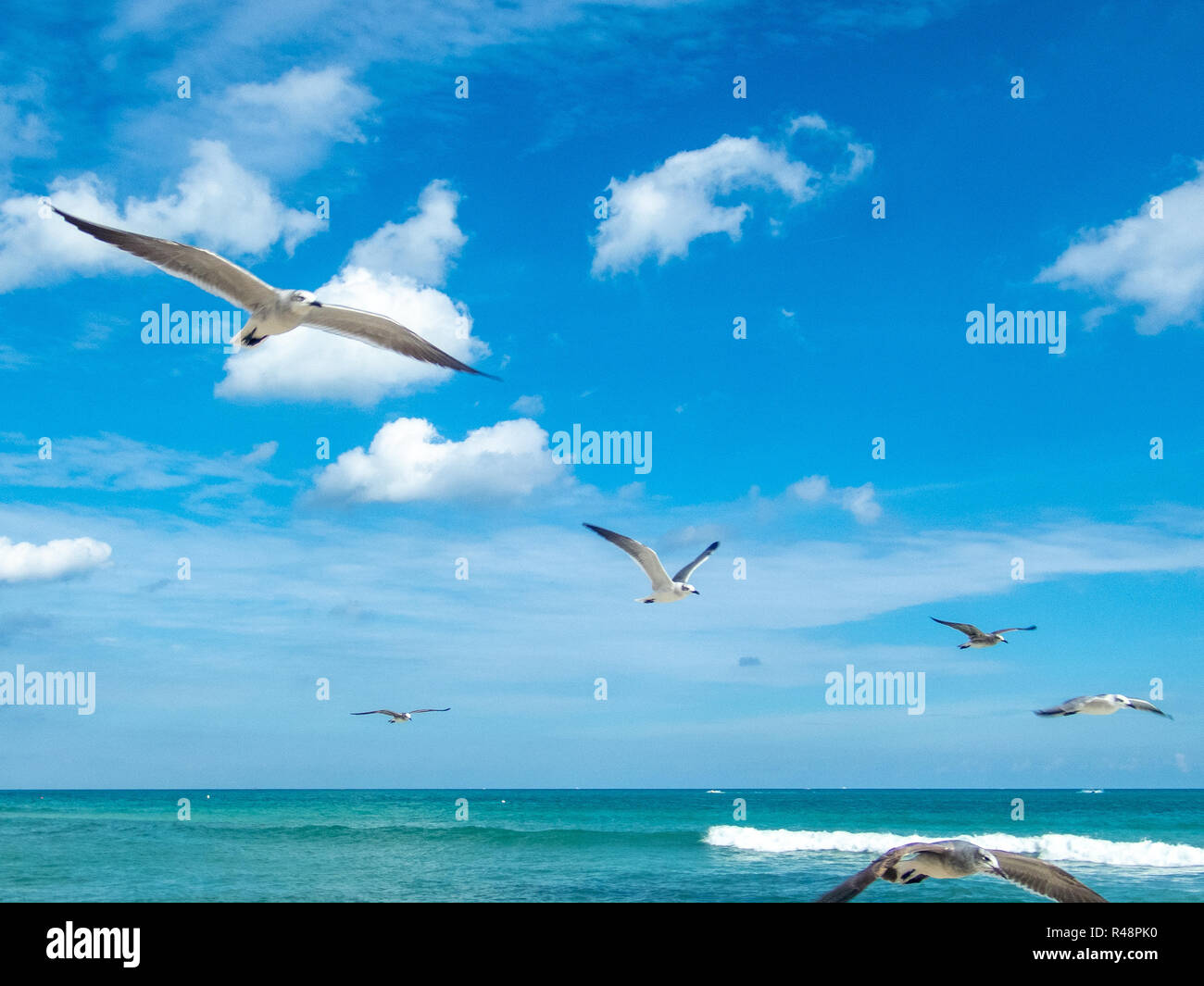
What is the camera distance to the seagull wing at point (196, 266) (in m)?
9.45

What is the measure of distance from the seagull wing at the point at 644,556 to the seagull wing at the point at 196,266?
16.6ft

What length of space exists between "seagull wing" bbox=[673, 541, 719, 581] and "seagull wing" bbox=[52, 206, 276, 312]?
6.71m

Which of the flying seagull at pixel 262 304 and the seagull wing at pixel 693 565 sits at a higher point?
the flying seagull at pixel 262 304

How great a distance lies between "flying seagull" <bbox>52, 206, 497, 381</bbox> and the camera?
31.7 feet

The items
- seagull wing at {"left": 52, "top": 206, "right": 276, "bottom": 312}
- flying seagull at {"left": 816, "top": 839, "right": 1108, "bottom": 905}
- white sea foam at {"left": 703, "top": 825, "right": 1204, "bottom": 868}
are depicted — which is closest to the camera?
flying seagull at {"left": 816, "top": 839, "right": 1108, "bottom": 905}

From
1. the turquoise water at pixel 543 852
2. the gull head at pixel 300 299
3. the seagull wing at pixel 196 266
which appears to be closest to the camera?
the seagull wing at pixel 196 266

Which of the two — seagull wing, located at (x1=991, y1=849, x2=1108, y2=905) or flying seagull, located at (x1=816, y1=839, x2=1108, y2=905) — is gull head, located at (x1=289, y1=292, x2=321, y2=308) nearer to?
flying seagull, located at (x1=816, y1=839, x2=1108, y2=905)

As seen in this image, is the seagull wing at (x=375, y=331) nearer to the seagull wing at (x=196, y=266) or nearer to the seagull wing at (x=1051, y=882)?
the seagull wing at (x=196, y=266)

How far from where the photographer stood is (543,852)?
32375mm

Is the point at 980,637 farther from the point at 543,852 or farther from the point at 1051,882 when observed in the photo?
the point at 543,852

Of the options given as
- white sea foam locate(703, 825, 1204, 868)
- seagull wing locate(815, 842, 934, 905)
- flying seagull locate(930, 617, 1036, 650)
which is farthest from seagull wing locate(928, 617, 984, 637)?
white sea foam locate(703, 825, 1204, 868)

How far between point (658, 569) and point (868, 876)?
7609 millimetres

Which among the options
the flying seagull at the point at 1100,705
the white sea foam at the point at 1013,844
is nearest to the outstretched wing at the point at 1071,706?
the flying seagull at the point at 1100,705
